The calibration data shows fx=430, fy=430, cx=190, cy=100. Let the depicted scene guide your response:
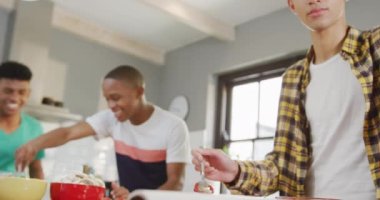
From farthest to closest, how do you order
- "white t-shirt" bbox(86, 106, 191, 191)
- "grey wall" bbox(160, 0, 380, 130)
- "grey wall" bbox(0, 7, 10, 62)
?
"grey wall" bbox(0, 7, 10, 62) < "grey wall" bbox(160, 0, 380, 130) < "white t-shirt" bbox(86, 106, 191, 191)

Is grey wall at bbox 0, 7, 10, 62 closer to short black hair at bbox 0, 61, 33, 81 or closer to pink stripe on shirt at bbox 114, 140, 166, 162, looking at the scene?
short black hair at bbox 0, 61, 33, 81

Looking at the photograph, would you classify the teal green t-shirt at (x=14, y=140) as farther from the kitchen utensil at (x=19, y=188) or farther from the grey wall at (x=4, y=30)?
the grey wall at (x=4, y=30)

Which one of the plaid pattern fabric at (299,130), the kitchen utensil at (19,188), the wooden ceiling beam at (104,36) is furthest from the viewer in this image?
the wooden ceiling beam at (104,36)

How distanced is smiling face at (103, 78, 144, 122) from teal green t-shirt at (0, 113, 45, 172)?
454mm

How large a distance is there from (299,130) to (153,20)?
3.24 m

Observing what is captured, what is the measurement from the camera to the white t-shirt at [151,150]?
187cm

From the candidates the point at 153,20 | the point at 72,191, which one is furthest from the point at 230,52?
the point at 72,191

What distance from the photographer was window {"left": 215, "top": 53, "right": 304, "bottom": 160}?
12.3 feet

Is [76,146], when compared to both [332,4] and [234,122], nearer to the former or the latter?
[234,122]

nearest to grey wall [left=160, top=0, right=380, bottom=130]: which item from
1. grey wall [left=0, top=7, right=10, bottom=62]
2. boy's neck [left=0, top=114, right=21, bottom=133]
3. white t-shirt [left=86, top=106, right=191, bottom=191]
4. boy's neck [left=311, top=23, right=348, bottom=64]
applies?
grey wall [left=0, top=7, right=10, bottom=62]

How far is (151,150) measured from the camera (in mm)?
1900

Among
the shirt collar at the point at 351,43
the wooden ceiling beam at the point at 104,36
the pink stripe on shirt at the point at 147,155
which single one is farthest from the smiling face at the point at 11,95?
the wooden ceiling beam at the point at 104,36

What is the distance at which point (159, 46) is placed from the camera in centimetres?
487

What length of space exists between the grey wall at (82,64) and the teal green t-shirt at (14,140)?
1958 millimetres
